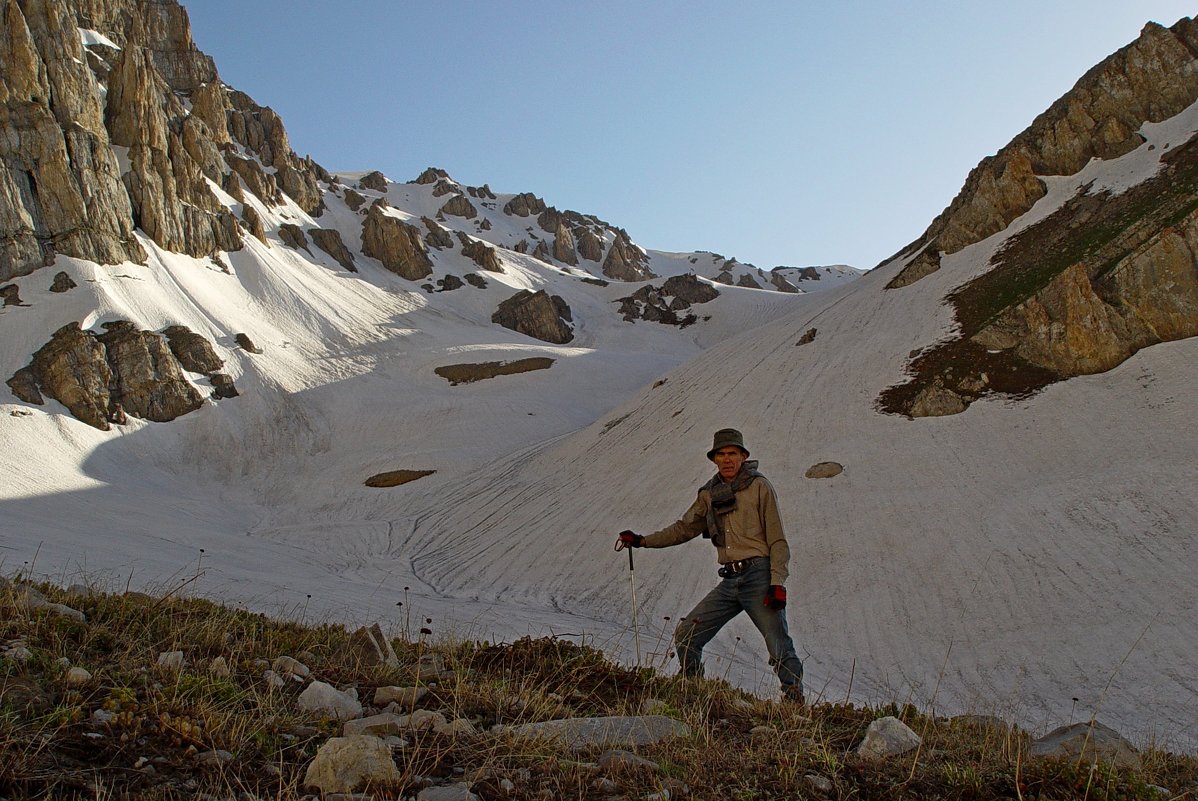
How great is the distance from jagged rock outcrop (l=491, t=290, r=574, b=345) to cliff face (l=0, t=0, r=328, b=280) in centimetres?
3100

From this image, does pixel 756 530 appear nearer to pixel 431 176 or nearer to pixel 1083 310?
A: pixel 1083 310

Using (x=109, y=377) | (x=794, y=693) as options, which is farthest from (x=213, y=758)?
(x=109, y=377)

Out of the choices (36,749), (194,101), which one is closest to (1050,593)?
(36,749)

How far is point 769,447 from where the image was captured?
2495 cm

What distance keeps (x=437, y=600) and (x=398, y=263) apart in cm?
8357

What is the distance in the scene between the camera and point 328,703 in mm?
4180

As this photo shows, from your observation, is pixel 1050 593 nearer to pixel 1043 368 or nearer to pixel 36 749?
pixel 1043 368

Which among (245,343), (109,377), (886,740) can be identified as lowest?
(886,740)

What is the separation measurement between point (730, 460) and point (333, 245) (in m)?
90.5

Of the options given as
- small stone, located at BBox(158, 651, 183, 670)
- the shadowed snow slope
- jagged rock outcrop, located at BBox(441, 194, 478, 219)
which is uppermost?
jagged rock outcrop, located at BBox(441, 194, 478, 219)

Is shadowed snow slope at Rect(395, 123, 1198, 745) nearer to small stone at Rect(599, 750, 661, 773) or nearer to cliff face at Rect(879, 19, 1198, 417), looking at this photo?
cliff face at Rect(879, 19, 1198, 417)

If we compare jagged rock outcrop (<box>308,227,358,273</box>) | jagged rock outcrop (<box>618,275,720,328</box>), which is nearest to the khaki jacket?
jagged rock outcrop (<box>308,227,358,273</box>)

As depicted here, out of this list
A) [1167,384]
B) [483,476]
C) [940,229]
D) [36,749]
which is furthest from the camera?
[940,229]

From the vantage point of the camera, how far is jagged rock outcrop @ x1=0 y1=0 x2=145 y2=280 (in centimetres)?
5047
